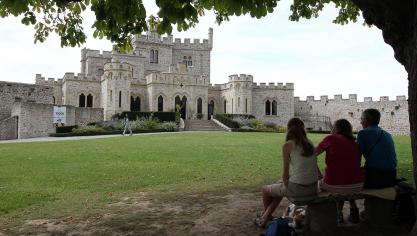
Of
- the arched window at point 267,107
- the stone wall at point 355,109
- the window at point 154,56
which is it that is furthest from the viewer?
the window at point 154,56

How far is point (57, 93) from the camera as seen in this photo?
160 feet

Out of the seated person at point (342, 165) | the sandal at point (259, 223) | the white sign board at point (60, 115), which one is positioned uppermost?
the white sign board at point (60, 115)

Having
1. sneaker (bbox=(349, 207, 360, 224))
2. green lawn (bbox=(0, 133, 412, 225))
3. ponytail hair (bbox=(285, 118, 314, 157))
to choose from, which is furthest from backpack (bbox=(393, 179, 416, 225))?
green lawn (bbox=(0, 133, 412, 225))

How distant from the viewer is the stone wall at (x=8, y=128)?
106ft

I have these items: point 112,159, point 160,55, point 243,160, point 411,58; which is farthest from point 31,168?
point 160,55

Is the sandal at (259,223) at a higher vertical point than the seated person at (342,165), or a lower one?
lower

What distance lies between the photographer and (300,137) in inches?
222

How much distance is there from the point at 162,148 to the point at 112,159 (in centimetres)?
389

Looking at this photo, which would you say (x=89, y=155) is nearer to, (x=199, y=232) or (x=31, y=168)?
(x=31, y=168)

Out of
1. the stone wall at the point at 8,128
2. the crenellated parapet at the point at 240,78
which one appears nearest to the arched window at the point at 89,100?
the stone wall at the point at 8,128

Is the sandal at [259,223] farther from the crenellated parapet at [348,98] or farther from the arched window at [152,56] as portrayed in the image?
the arched window at [152,56]

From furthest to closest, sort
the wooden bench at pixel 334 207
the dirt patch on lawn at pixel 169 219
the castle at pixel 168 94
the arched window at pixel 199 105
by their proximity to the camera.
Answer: the arched window at pixel 199 105, the castle at pixel 168 94, the dirt patch on lawn at pixel 169 219, the wooden bench at pixel 334 207

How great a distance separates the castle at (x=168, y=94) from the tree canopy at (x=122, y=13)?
87.8 feet

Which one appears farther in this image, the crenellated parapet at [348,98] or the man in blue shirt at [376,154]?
the crenellated parapet at [348,98]
